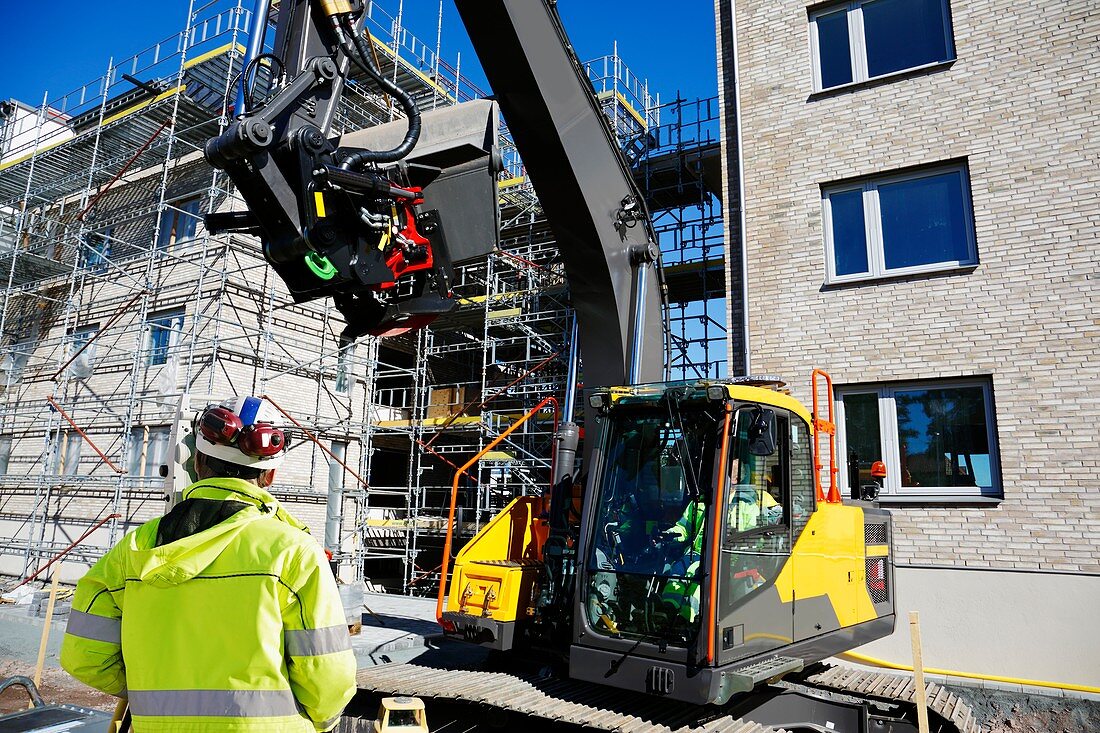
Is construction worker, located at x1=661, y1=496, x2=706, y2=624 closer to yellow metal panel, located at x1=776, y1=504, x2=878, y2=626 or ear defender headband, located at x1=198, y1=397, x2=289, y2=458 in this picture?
yellow metal panel, located at x1=776, y1=504, x2=878, y2=626

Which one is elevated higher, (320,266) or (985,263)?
(985,263)

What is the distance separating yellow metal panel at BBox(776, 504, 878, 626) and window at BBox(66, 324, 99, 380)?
16.2 meters

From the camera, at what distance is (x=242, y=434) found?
239 centimetres

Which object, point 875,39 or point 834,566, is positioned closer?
point 834,566

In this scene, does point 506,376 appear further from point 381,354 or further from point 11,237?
point 11,237

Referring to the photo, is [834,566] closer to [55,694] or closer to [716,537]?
[716,537]

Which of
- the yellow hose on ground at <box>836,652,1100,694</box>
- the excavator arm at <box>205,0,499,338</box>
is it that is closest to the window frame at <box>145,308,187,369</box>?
the excavator arm at <box>205,0,499,338</box>

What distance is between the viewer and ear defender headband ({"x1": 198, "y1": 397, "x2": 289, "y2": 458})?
238cm

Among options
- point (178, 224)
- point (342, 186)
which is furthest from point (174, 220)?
point (342, 186)

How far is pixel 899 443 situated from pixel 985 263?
7.94 ft

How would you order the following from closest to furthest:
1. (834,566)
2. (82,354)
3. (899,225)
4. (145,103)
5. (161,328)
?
(834,566)
(899,225)
(161,328)
(145,103)
(82,354)


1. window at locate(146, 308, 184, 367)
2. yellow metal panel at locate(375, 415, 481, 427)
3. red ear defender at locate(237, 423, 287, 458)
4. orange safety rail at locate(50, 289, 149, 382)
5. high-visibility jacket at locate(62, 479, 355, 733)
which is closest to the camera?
high-visibility jacket at locate(62, 479, 355, 733)

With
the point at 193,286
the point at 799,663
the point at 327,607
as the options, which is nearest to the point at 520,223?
the point at 193,286

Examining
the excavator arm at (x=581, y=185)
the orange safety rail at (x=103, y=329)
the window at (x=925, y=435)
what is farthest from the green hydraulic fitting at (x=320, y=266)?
the orange safety rail at (x=103, y=329)
